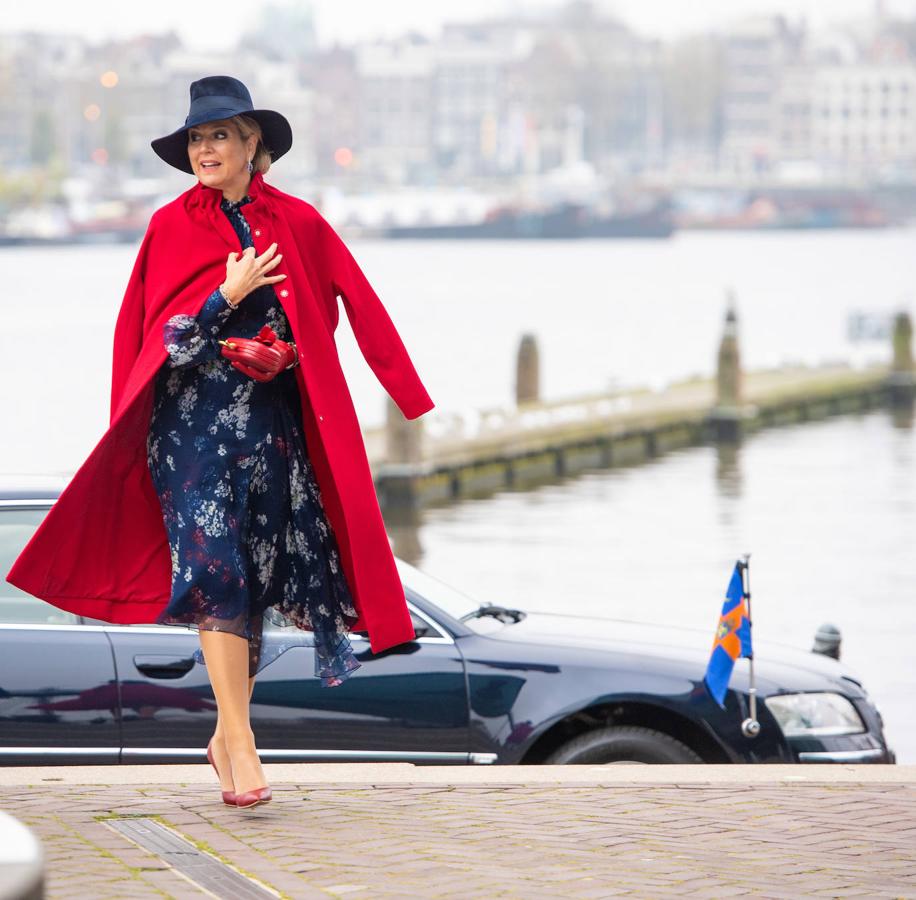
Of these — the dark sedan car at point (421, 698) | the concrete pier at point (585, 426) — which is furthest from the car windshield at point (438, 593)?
the concrete pier at point (585, 426)

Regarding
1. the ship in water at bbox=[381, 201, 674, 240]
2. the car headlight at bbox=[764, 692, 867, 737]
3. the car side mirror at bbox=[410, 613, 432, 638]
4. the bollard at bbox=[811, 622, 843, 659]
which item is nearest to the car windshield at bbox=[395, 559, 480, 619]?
the car side mirror at bbox=[410, 613, 432, 638]

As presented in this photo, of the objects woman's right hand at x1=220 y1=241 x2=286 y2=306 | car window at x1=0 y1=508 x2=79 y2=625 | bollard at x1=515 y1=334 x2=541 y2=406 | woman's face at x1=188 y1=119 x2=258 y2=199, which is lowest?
bollard at x1=515 y1=334 x2=541 y2=406

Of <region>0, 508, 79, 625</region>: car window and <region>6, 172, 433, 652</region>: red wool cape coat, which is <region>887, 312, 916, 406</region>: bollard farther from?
<region>6, 172, 433, 652</region>: red wool cape coat

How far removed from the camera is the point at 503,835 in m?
4.73

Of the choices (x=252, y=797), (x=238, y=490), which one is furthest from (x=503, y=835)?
(x=238, y=490)

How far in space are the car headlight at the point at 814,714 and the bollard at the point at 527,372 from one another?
20693 mm

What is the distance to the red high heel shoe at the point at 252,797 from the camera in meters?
4.79

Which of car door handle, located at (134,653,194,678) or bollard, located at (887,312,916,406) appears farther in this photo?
bollard, located at (887,312,916,406)

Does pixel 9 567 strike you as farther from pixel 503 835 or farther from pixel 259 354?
pixel 503 835

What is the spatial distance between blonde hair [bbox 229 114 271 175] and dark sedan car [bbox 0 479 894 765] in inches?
61.0

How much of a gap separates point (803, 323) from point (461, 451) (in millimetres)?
59201

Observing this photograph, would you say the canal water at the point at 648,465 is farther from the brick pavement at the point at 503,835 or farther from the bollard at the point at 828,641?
the brick pavement at the point at 503,835

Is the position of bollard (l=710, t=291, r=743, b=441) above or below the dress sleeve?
below

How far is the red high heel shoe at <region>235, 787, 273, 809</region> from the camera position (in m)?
4.79
